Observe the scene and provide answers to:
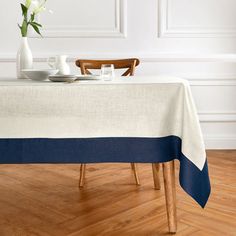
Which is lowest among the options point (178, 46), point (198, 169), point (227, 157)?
point (227, 157)

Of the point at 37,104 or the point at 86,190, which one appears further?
the point at 86,190

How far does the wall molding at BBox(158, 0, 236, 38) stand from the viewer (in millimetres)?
3480

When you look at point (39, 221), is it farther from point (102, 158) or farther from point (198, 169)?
point (198, 169)

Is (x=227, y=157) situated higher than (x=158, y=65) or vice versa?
(x=158, y=65)

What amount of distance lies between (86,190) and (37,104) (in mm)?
984

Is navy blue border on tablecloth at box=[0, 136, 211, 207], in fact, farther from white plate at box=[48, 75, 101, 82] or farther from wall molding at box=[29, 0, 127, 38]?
wall molding at box=[29, 0, 127, 38]

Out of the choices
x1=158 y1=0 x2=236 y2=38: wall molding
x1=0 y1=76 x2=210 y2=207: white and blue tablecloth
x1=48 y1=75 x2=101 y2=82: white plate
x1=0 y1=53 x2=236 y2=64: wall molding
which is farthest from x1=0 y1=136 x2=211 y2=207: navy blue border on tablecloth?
x1=158 y1=0 x2=236 y2=38: wall molding

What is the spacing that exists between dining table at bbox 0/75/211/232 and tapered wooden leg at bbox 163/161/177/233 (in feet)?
0.33

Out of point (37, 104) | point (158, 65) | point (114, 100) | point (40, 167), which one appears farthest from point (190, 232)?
point (158, 65)

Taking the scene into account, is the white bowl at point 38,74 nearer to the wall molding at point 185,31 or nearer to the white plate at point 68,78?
the white plate at point 68,78

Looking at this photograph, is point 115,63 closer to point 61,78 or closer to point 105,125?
point 61,78

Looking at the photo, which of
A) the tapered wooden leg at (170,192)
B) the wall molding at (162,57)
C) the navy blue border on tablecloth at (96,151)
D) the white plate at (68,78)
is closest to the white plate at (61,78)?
the white plate at (68,78)

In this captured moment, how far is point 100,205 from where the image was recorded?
2.24 meters

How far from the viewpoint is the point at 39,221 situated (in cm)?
202
